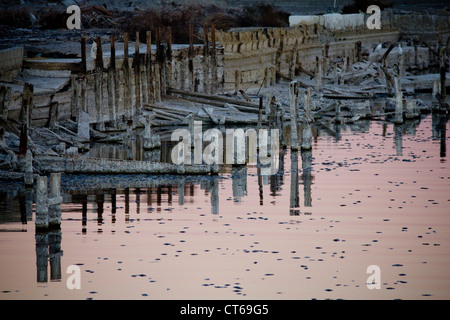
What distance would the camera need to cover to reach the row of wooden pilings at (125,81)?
47.8 meters

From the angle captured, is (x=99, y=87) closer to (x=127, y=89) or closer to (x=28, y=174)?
(x=127, y=89)

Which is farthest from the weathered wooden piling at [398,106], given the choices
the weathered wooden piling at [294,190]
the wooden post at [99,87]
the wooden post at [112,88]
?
the wooden post at [99,87]

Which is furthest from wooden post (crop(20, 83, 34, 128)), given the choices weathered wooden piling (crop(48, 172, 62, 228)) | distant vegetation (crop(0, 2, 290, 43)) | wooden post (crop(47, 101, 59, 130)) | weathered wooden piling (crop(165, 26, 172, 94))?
distant vegetation (crop(0, 2, 290, 43))

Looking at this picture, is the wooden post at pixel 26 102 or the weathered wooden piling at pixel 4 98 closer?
the wooden post at pixel 26 102


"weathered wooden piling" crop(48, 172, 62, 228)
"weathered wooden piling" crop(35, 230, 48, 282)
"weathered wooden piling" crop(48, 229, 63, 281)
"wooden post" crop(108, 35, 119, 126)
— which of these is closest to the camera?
"weathered wooden piling" crop(35, 230, 48, 282)

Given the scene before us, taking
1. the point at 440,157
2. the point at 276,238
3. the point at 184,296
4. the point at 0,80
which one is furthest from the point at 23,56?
the point at 184,296

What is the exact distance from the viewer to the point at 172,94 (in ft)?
183

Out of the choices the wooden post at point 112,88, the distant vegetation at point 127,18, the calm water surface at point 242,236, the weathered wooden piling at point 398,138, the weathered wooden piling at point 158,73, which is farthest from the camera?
the distant vegetation at point 127,18

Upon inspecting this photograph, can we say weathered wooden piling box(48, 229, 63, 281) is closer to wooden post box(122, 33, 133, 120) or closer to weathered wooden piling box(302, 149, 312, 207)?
weathered wooden piling box(302, 149, 312, 207)

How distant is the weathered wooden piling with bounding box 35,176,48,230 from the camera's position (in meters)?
28.1

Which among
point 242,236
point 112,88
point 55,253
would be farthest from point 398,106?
point 55,253

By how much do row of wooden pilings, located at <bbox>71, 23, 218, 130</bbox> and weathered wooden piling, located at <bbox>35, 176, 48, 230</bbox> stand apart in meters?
17.1

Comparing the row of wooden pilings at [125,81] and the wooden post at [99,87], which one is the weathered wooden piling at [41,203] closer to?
the row of wooden pilings at [125,81]

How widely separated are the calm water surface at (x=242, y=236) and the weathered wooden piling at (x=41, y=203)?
1.24 ft
